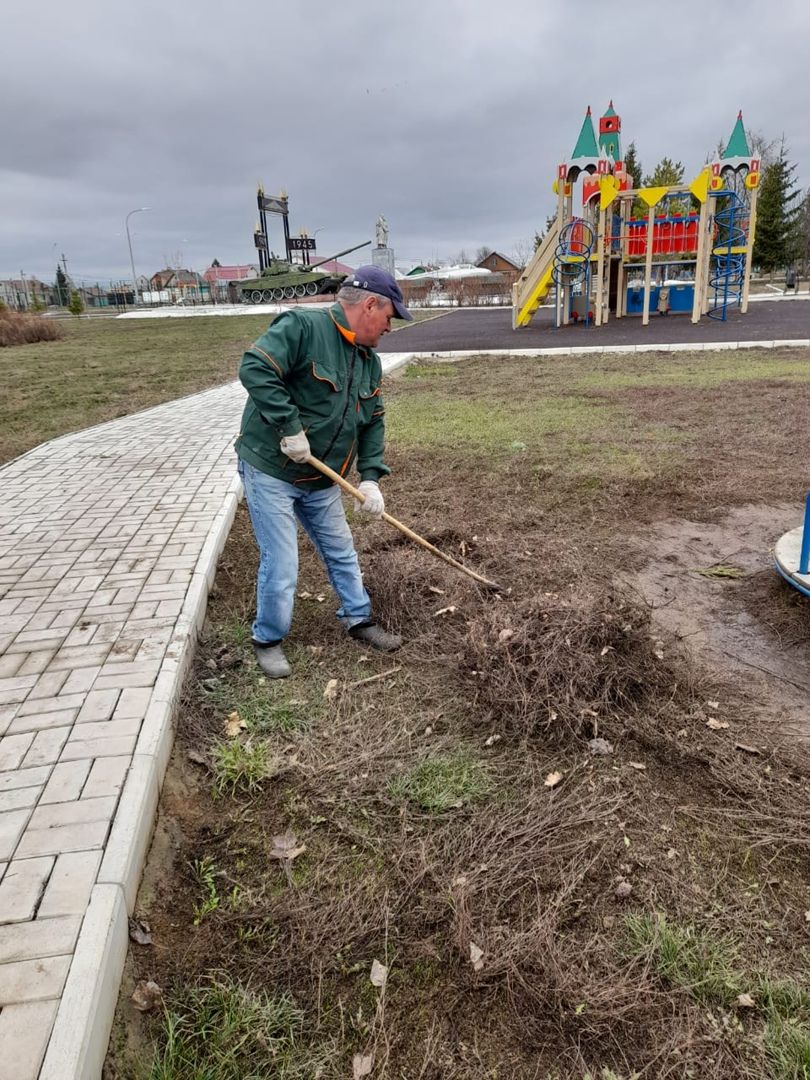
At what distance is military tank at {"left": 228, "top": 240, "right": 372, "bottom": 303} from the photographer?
127 feet

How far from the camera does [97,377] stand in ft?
45.9

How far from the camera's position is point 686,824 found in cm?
239

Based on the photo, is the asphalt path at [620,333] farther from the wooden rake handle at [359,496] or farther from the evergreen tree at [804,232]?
the evergreen tree at [804,232]

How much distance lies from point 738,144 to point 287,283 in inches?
1076

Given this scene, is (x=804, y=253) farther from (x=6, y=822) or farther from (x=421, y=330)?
(x=6, y=822)

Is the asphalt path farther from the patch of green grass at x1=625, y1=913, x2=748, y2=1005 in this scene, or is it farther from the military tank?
the military tank

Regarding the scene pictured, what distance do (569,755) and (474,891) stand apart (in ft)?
2.53

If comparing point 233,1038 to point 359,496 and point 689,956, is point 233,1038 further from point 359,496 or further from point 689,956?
point 359,496

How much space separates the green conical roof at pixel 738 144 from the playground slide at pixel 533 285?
16.2 feet

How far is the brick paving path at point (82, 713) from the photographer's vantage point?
5.71ft

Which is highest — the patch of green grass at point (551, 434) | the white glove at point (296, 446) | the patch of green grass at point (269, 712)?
the white glove at point (296, 446)

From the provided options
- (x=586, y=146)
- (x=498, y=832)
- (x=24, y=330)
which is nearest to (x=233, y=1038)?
(x=498, y=832)

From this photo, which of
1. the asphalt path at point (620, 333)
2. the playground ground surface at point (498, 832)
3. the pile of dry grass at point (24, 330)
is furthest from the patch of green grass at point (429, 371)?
the pile of dry grass at point (24, 330)

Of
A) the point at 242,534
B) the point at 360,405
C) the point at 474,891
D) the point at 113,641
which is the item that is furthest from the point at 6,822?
the point at 242,534
